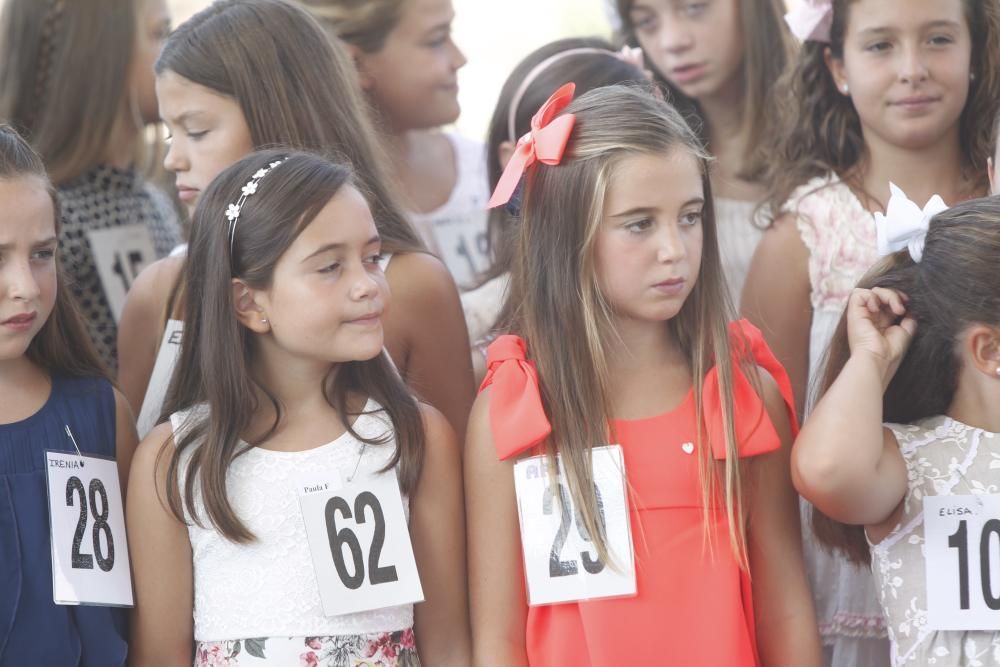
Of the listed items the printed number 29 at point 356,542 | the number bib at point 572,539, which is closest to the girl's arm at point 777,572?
the number bib at point 572,539

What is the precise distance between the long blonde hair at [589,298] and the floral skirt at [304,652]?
394 mm

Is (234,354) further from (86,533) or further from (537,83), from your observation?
(537,83)

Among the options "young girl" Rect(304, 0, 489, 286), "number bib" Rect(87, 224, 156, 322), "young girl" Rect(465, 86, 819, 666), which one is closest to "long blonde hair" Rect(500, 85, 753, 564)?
"young girl" Rect(465, 86, 819, 666)

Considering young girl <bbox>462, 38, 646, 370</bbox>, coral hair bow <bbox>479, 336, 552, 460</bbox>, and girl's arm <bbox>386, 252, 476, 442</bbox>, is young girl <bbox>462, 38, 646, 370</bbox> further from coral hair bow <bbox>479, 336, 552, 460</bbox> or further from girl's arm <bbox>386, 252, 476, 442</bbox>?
coral hair bow <bbox>479, 336, 552, 460</bbox>

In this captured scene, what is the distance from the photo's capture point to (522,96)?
3.15 m

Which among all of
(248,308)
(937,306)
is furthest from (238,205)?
(937,306)

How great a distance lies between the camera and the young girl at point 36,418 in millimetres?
2092

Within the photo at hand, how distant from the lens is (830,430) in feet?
6.87

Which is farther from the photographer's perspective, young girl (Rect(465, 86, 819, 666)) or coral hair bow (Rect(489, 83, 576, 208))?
coral hair bow (Rect(489, 83, 576, 208))

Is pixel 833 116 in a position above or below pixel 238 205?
above

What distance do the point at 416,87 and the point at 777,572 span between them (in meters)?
1.58

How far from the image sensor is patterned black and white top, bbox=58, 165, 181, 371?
313 cm

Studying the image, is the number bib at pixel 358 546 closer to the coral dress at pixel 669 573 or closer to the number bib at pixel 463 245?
the coral dress at pixel 669 573

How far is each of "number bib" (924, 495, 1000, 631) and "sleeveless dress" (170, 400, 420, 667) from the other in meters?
0.83
